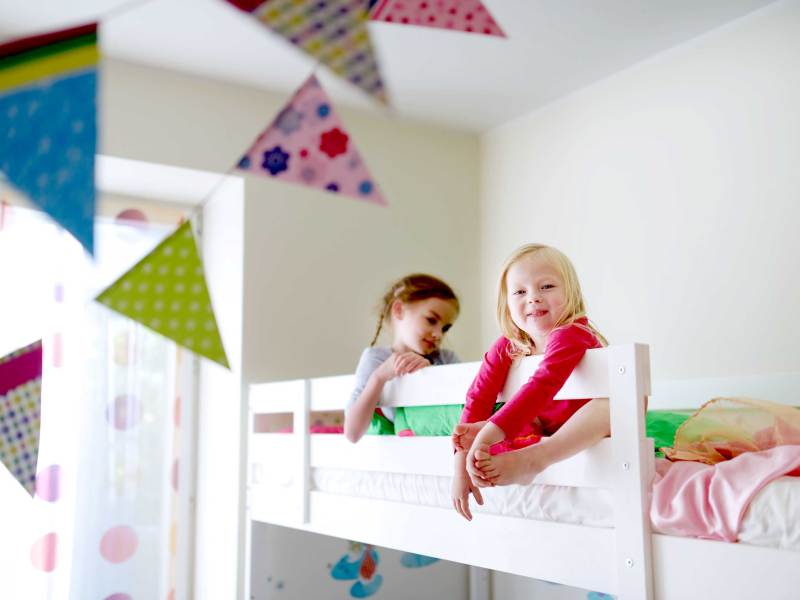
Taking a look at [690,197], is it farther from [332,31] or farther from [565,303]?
[332,31]

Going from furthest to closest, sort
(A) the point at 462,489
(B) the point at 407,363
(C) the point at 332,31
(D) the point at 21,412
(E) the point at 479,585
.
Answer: (E) the point at 479,585 < (B) the point at 407,363 < (D) the point at 21,412 < (A) the point at 462,489 < (C) the point at 332,31

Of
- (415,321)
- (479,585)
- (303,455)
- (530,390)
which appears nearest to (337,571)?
(479,585)

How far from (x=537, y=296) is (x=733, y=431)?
434 mm

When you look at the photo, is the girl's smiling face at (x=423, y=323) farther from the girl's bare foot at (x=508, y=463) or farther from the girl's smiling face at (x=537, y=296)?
the girl's bare foot at (x=508, y=463)

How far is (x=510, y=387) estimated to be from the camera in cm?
147

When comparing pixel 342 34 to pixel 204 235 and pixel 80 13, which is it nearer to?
pixel 80 13

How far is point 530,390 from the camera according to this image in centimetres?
132

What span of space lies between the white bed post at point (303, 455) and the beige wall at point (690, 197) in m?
0.99

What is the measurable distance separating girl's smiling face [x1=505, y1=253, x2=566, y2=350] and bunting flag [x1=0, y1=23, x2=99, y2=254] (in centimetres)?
72

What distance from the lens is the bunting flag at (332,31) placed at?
123cm

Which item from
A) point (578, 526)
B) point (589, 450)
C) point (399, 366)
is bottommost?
point (578, 526)

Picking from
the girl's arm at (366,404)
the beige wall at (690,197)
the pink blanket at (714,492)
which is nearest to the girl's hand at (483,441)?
the pink blanket at (714,492)

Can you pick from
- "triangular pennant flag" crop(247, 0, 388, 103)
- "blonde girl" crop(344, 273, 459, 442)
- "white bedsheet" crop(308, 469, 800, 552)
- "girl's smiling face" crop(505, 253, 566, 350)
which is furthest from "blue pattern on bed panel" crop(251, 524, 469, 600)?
"triangular pennant flag" crop(247, 0, 388, 103)

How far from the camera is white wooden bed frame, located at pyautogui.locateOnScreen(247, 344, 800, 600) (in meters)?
1.12
